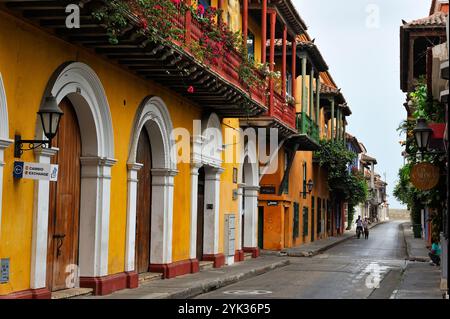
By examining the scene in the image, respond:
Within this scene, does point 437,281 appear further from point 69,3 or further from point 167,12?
point 69,3

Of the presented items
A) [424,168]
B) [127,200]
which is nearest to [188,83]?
[127,200]

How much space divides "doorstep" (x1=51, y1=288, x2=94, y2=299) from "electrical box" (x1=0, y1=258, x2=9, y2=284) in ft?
4.55

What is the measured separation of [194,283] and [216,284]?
0.92 metres

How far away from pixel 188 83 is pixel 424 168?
494 cm

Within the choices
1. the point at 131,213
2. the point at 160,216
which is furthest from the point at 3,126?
the point at 160,216

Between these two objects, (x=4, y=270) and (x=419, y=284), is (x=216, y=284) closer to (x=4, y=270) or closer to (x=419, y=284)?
(x=419, y=284)

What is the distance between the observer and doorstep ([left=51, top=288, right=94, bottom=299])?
10.9 metres

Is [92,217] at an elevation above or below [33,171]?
below

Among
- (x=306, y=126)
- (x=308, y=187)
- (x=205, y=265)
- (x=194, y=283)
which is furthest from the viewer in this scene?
(x=308, y=187)

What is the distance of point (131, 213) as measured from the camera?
44.4 feet

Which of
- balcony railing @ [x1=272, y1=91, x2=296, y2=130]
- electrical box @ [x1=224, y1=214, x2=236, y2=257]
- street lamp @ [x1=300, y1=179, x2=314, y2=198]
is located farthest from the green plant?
electrical box @ [x1=224, y1=214, x2=236, y2=257]

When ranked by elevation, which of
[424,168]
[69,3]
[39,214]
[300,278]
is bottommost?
[300,278]

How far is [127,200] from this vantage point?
13.4 m

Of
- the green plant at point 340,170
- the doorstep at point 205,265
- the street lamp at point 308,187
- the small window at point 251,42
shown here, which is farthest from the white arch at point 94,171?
the green plant at point 340,170
